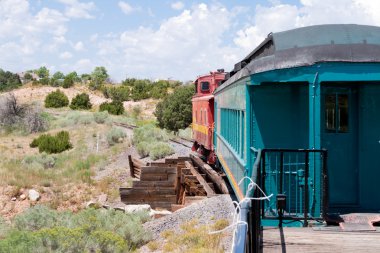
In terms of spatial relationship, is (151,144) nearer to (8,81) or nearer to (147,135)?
(147,135)

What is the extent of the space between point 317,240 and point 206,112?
1271 centimetres

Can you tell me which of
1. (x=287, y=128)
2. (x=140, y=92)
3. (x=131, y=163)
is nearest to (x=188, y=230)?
(x=287, y=128)

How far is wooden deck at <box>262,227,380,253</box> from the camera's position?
5997mm

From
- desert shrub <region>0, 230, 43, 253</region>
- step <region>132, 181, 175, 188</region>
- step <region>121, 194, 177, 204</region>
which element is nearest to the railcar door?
desert shrub <region>0, 230, 43, 253</region>

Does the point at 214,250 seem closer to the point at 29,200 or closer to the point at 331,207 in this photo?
the point at 331,207

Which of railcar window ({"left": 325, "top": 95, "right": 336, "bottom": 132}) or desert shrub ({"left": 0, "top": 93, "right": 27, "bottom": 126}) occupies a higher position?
desert shrub ({"left": 0, "top": 93, "right": 27, "bottom": 126})

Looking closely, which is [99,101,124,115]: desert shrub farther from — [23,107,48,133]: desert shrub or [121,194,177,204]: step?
[121,194,177,204]: step

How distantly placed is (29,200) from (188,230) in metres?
11.1

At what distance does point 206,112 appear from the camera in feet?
61.9

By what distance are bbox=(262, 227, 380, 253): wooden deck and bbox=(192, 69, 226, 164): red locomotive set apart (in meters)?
11.5

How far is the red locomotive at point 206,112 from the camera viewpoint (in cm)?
1847

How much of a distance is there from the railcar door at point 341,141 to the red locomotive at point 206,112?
10.2m

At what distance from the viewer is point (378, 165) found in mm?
7793

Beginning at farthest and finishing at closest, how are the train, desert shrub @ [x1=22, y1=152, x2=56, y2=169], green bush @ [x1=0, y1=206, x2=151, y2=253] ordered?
1. desert shrub @ [x1=22, y1=152, x2=56, y2=169]
2. green bush @ [x1=0, y1=206, x2=151, y2=253]
3. the train
